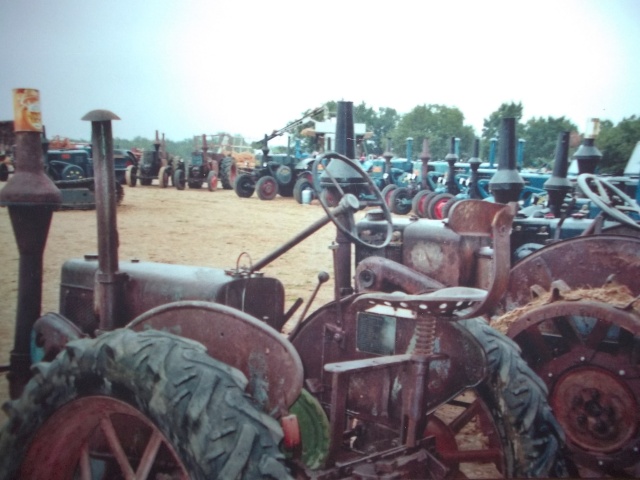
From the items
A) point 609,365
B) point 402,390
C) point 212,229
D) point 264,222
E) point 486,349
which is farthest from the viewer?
A: point 264,222

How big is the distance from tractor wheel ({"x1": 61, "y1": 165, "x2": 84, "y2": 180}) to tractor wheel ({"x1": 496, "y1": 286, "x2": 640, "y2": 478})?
3.75 meters

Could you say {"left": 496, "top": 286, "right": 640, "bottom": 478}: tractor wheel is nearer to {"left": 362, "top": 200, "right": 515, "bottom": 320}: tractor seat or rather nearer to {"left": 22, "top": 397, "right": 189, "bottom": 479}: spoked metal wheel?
{"left": 362, "top": 200, "right": 515, "bottom": 320}: tractor seat

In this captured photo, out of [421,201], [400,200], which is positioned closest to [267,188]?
[400,200]

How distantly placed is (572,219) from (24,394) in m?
3.21

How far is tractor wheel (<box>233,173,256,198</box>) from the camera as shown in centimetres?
1389

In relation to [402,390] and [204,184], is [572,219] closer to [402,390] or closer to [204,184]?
[402,390]

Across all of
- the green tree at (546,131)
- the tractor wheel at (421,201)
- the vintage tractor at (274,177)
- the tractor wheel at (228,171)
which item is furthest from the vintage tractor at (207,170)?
the green tree at (546,131)

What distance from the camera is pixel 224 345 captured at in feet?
4.86

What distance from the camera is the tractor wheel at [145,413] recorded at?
3.75ft

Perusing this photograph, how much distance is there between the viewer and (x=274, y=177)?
46.3 ft

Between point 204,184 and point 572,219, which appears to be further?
point 204,184

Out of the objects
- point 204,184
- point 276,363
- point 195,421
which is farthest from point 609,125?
point 204,184

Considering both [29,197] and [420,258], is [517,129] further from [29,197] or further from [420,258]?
[29,197]

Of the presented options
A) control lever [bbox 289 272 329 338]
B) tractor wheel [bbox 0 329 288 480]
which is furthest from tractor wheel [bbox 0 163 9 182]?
control lever [bbox 289 272 329 338]
